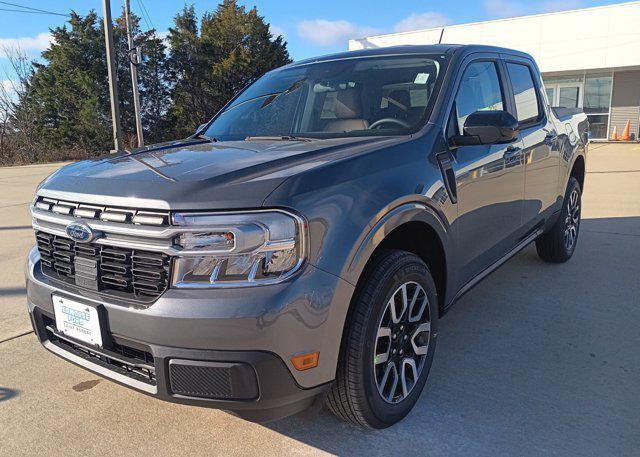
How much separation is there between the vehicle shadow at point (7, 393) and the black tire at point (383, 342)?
70.9 inches

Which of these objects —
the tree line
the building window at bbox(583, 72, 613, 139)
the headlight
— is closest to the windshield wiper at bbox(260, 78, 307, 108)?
the headlight

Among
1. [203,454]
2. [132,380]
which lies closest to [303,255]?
[132,380]

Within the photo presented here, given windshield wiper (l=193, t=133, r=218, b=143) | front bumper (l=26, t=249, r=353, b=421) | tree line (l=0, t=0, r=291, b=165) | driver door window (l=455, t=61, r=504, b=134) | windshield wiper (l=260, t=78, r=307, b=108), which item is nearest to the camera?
front bumper (l=26, t=249, r=353, b=421)

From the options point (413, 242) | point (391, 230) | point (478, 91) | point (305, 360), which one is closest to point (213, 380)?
point (305, 360)

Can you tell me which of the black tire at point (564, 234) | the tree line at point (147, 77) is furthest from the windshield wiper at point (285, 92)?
the tree line at point (147, 77)

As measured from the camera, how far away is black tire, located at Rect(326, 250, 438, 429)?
216cm

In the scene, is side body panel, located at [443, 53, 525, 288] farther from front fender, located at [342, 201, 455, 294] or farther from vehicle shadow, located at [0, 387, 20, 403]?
vehicle shadow, located at [0, 387, 20, 403]

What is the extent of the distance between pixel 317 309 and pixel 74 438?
143 centimetres

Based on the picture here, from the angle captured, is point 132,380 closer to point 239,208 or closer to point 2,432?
point 239,208

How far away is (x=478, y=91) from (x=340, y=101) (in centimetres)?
89

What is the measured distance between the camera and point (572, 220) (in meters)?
5.12

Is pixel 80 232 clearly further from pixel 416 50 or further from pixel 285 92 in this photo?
pixel 416 50

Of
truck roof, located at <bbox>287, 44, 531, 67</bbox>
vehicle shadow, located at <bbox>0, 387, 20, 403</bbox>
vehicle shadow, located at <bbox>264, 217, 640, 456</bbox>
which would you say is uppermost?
truck roof, located at <bbox>287, 44, 531, 67</bbox>

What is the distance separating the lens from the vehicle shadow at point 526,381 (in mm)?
2365
